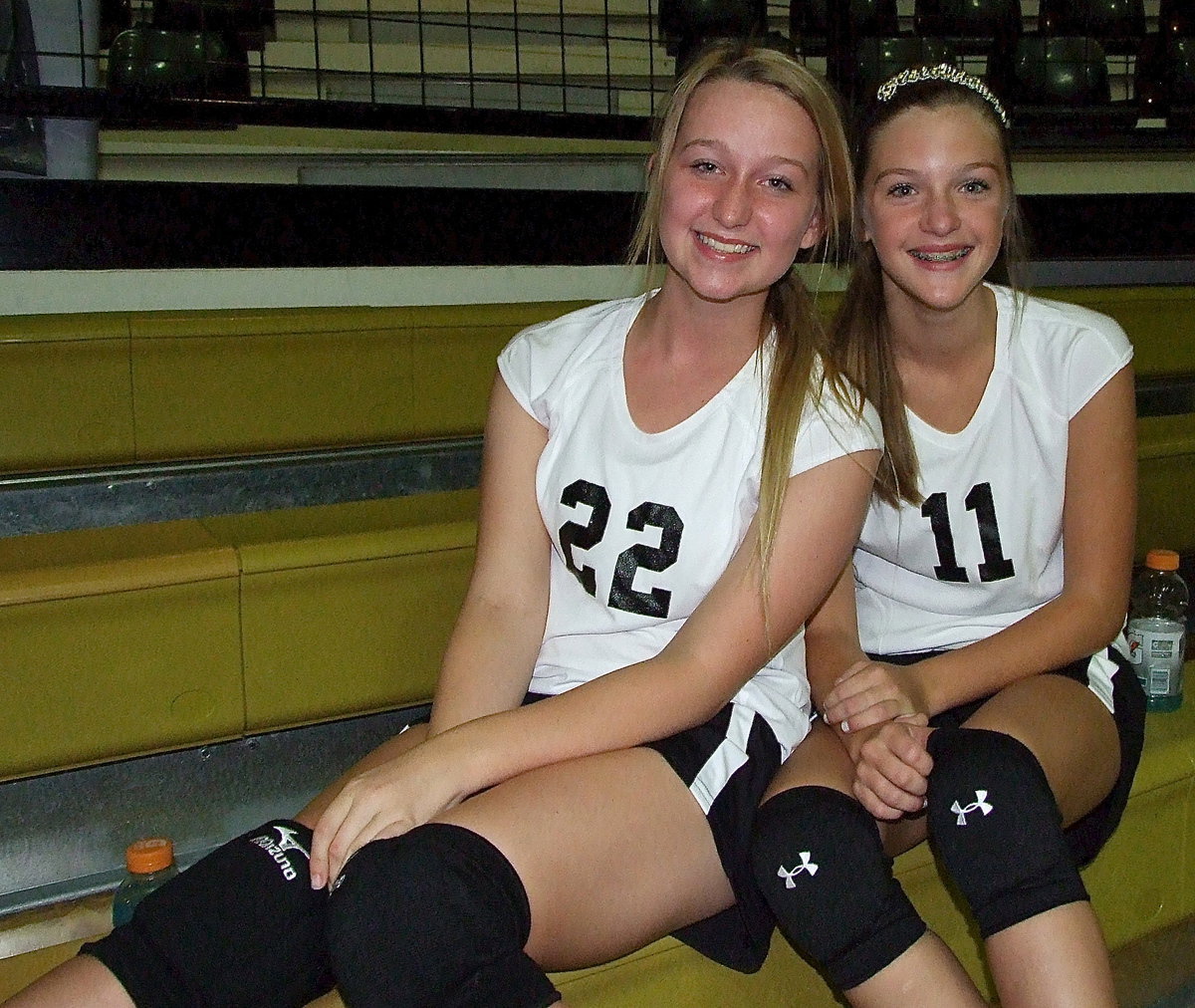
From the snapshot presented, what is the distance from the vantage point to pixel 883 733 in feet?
3.60

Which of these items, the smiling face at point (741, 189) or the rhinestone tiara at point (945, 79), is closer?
the smiling face at point (741, 189)

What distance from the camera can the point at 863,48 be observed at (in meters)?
3.10

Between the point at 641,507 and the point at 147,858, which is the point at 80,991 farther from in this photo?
the point at 641,507

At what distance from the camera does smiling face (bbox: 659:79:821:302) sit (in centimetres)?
115

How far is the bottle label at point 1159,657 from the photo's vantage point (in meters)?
1.52

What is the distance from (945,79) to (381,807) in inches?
33.8

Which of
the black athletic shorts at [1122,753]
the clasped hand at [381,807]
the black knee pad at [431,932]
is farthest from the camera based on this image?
the black athletic shorts at [1122,753]

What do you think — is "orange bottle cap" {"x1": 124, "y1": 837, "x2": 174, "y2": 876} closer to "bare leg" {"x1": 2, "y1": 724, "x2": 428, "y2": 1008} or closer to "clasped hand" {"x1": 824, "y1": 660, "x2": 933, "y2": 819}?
"bare leg" {"x1": 2, "y1": 724, "x2": 428, "y2": 1008}

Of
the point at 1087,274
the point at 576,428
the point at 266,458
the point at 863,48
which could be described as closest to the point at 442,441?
the point at 266,458

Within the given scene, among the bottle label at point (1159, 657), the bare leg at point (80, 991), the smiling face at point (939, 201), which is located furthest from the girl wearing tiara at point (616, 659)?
the bottle label at point (1159, 657)

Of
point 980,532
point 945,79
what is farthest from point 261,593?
point 945,79

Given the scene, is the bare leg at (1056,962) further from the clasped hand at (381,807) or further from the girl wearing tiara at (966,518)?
the clasped hand at (381,807)

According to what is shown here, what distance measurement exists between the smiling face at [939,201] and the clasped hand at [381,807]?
64 cm

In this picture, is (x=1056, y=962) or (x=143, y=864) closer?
(x=1056, y=962)
